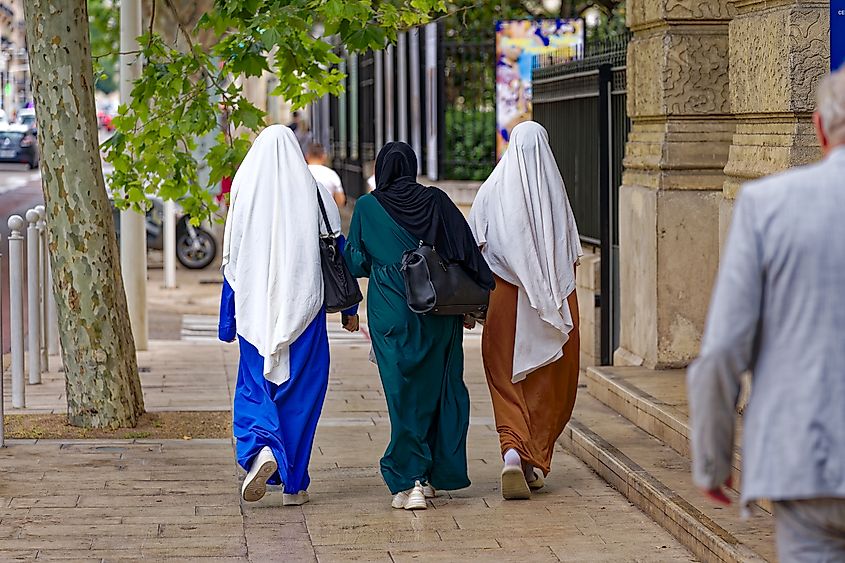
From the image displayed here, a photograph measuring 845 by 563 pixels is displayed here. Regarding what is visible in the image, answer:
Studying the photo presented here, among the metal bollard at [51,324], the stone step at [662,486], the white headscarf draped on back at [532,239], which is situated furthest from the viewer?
the metal bollard at [51,324]

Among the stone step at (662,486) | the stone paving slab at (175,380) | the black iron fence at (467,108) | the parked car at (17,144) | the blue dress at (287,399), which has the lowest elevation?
the stone step at (662,486)

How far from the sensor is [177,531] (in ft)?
21.2

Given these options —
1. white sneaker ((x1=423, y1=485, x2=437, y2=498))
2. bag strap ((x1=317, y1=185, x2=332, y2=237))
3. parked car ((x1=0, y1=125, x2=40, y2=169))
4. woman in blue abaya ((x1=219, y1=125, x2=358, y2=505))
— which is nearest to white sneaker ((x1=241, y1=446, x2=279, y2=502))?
woman in blue abaya ((x1=219, y1=125, x2=358, y2=505))

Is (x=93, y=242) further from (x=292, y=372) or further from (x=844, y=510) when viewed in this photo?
(x=844, y=510)

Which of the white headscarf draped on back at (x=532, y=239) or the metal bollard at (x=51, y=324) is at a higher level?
the white headscarf draped on back at (x=532, y=239)

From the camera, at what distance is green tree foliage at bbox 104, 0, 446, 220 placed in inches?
344

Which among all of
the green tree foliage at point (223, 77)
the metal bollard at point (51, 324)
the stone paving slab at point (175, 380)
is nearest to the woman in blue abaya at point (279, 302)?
the green tree foliage at point (223, 77)

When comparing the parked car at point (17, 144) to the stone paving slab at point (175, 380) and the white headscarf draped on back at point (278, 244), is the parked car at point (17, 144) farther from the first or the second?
the white headscarf draped on back at point (278, 244)

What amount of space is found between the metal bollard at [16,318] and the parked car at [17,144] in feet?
164

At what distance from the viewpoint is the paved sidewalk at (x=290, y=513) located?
20.2 feet

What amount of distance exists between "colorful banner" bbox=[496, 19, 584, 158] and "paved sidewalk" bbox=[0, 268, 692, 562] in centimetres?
756

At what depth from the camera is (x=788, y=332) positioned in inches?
123

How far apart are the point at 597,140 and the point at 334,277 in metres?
4.88

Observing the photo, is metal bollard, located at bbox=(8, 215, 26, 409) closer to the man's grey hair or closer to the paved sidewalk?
the paved sidewalk
